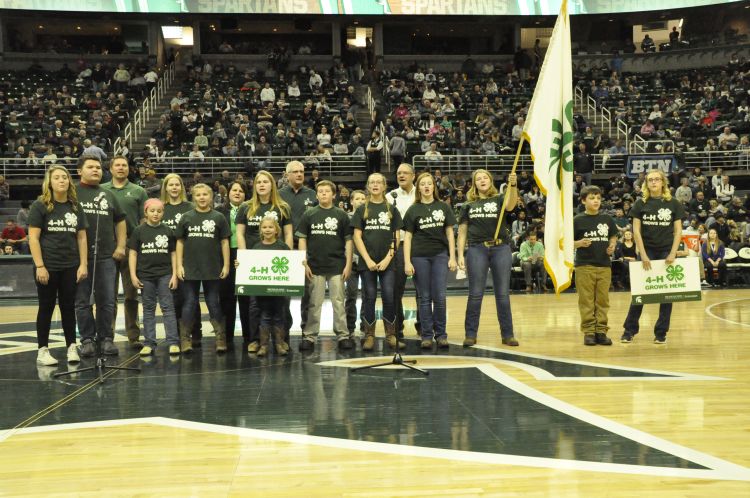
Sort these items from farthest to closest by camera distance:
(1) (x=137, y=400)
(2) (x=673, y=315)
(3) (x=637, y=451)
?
(2) (x=673, y=315) < (1) (x=137, y=400) < (3) (x=637, y=451)

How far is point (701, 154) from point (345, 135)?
32.4ft

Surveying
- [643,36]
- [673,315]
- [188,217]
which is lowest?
[673,315]

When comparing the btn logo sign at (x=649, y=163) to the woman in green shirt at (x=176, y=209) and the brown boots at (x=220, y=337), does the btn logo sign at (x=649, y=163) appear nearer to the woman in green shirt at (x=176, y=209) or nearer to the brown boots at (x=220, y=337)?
the woman in green shirt at (x=176, y=209)

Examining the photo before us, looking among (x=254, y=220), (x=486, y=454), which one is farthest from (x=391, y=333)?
(x=486, y=454)

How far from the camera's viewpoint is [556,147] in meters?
7.81

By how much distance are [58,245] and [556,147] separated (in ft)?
15.0

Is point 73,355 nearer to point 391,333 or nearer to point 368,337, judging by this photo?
point 368,337

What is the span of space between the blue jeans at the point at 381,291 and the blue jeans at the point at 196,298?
4.62ft

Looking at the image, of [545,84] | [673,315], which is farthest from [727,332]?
[545,84]

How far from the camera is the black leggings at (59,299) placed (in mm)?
7215

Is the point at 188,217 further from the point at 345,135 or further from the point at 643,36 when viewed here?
the point at 643,36

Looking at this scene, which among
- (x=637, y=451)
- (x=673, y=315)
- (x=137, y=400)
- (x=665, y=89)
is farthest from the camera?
(x=665, y=89)

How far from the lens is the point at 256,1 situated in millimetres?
30469

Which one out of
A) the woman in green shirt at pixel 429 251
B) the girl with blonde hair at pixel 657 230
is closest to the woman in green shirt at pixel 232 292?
the woman in green shirt at pixel 429 251
